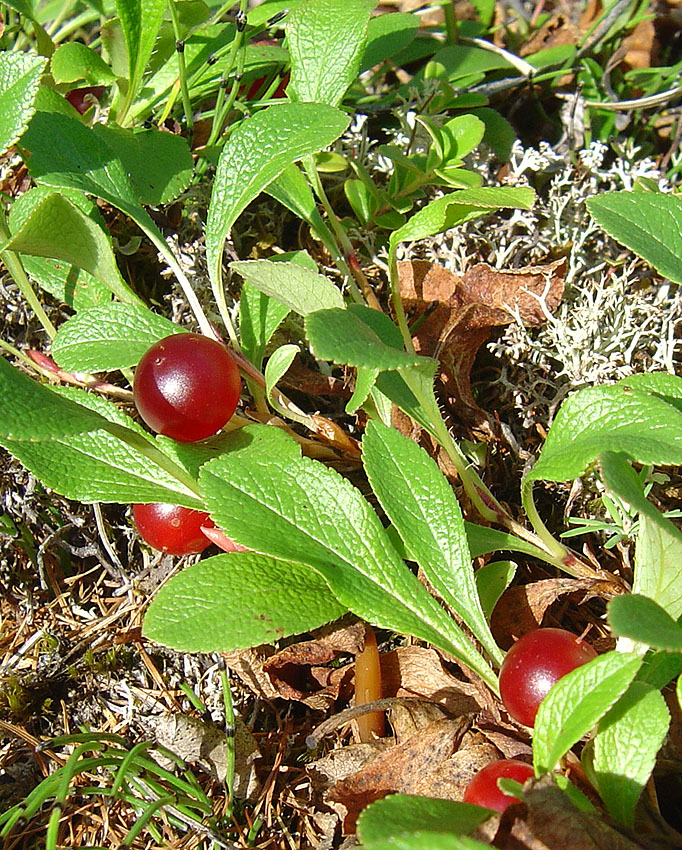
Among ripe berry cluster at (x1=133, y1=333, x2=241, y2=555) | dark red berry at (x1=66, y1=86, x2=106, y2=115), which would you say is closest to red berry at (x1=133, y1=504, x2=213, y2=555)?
ripe berry cluster at (x1=133, y1=333, x2=241, y2=555)

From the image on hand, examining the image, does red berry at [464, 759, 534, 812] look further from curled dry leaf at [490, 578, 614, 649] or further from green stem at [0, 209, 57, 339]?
green stem at [0, 209, 57, 339]

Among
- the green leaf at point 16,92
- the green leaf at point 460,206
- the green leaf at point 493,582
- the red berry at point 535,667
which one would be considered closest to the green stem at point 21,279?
the green leaf at point 16,92

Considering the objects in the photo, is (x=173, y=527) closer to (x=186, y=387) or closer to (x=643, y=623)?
(x=186, y=387)

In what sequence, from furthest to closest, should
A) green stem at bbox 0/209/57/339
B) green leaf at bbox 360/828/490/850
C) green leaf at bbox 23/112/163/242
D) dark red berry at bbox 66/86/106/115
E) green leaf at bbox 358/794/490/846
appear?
1. dark red berry at bbox 66/86/106/115
2. green stem at bbox 0/209/57/339
3. green leaf at bbox 23/112/163/242
4. green leaf at bbox 358/794/490/846
5. green leaf at bbox 360/828/490/850

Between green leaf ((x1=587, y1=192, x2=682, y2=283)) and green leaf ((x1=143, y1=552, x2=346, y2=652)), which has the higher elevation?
green leaf ((x1=587, y1=192, x2=682, y2=283))

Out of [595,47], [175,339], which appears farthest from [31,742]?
[595,47]

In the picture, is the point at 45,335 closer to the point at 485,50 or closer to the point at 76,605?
the point at 76,605

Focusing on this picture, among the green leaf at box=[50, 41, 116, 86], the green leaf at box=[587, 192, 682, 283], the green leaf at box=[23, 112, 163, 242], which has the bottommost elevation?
the green leaf at box=[587, 192, 682, 283]
